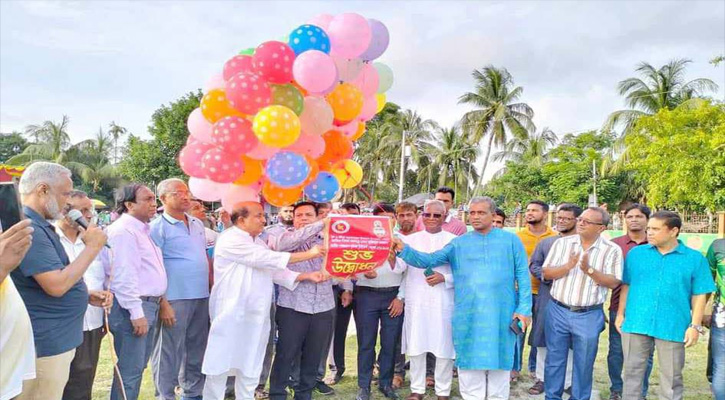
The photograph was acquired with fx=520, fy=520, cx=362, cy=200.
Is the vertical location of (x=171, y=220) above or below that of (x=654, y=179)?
below

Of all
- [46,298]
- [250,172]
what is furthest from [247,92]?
[46,298]

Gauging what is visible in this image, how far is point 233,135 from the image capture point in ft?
14.4

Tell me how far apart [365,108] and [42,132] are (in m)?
39.8

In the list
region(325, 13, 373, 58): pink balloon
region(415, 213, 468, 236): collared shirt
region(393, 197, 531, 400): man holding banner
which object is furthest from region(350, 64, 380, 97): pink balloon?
region(393, 197, 531, 400): man holding banner

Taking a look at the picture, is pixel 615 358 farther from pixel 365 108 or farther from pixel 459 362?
pixel 365 108

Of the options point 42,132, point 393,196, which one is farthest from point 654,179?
point 42,132

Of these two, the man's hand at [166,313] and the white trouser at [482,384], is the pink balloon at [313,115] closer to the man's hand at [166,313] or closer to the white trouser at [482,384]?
the man's hand at [166,313]

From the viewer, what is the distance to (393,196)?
4016 cm

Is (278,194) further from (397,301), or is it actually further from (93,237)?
(93,237)

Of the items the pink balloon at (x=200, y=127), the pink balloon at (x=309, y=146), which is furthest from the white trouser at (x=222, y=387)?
the pink balloon at (x=200, y=127)

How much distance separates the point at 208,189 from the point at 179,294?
1.19 meters

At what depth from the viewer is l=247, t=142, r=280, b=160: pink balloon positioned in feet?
15.2

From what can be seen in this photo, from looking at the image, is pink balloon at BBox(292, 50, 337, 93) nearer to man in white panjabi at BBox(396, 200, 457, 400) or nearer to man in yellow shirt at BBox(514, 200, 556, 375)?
man in white panjabi at BBox(396, 200, 457, 400)

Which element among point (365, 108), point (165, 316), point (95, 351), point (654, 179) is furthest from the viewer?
point (654, 179)
